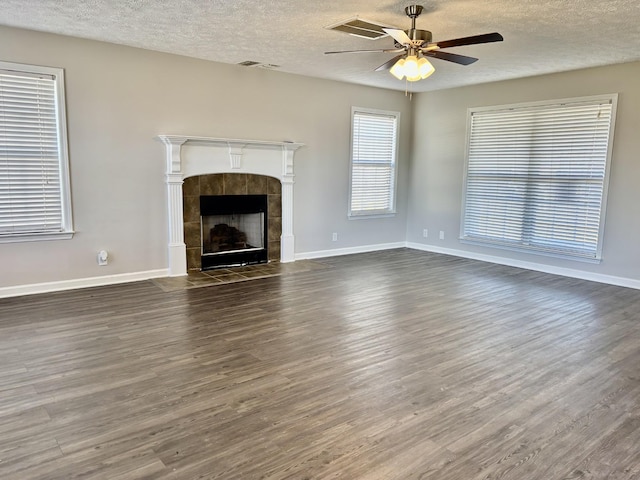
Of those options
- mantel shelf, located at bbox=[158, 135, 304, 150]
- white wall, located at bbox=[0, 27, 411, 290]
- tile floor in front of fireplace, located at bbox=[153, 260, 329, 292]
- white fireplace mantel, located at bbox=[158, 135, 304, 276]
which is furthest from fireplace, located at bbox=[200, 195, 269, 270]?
mantel shelf, located at bbox=[158, 135, 304, 150]

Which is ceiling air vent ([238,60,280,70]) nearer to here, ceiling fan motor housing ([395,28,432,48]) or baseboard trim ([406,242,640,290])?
ceiling fan motor housing ([395,28,432,48])

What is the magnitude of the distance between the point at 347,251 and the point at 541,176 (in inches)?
118

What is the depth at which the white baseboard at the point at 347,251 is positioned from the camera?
22.7ft

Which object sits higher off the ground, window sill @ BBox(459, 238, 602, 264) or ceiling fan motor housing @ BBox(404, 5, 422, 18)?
ceiling fan motor housing @ BBox(404, 5, 422, 18)

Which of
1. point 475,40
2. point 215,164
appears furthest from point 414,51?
point 215,164

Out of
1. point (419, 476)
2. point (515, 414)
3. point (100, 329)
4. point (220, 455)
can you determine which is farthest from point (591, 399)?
point (100, 329)

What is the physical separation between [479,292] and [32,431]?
14.3ft

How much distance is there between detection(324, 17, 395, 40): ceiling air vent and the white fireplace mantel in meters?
2.23

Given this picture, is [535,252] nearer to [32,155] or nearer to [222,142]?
[222,142]

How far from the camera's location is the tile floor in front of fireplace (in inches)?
208

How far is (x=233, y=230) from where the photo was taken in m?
6.32

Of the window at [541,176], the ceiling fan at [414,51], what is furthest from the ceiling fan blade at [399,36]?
the window at [541,176]

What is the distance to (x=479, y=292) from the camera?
17.1 ft

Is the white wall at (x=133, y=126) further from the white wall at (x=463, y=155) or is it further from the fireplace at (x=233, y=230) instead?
the white wall at (x=463, y=155)
